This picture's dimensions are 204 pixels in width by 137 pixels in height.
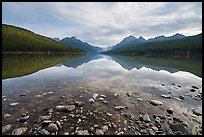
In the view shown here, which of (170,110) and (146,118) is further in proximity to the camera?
(170,110)

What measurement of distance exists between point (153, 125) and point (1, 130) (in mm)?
7324

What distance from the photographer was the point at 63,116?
27.0 feet

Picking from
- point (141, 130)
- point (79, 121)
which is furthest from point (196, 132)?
point (79, 121)

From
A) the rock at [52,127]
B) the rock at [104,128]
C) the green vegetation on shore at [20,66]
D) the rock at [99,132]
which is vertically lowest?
the green vegetation on shore at [20,66]

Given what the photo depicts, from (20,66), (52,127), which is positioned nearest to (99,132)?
(52,127)

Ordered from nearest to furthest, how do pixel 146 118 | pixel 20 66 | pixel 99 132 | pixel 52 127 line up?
pixel 99 132 → pixel 52 127 → pixel 146 118 → pixel 20 66

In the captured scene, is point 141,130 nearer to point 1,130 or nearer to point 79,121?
point 79,121

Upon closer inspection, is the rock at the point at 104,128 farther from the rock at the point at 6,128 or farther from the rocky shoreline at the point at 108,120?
the rock at the point at 6,128

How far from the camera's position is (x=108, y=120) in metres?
8.00

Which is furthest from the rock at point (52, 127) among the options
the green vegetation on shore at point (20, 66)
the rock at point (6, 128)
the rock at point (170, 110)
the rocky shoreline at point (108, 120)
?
the green vegetation on shore at point (20, 66)

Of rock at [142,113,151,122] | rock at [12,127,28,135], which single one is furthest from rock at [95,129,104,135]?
rock at [12,127,28,135]

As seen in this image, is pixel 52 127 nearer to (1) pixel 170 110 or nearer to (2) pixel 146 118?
(2) pixel 146 118

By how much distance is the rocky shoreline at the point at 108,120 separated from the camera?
6.77 meters

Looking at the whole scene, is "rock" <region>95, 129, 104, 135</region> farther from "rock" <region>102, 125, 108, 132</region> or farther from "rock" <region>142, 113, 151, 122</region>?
"rock" <region>142, 113, 151, 122</region>
